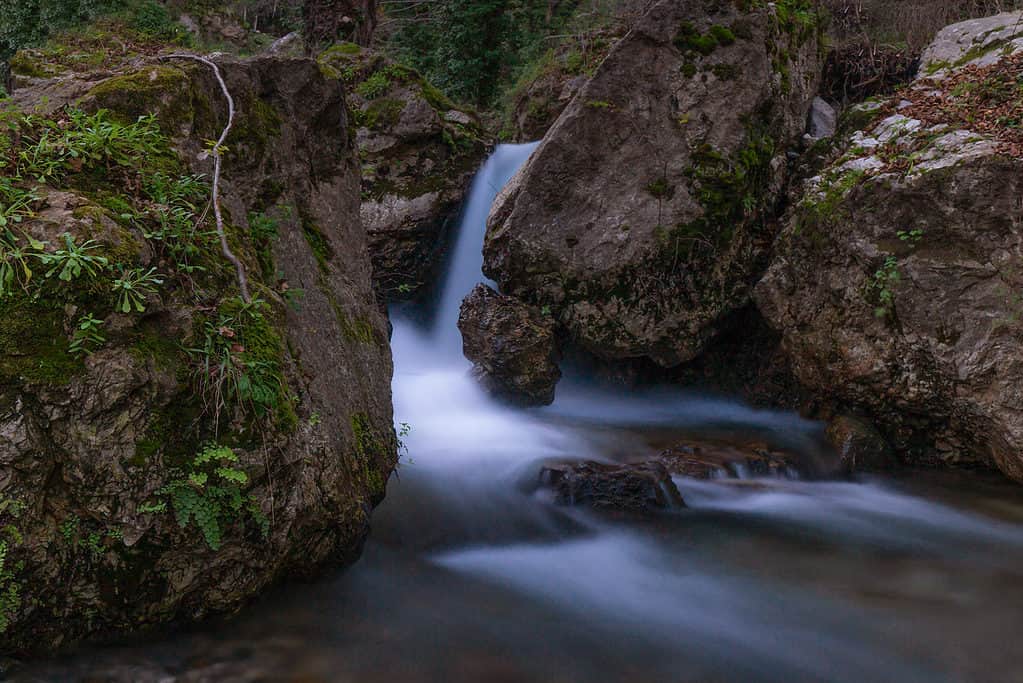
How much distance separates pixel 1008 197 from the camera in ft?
19.0

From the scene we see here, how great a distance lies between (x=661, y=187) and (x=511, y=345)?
2488 millimetres

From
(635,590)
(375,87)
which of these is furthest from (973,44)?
(375,87)

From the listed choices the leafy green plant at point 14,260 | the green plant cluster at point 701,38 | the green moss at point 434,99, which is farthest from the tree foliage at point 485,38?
the leafy green plant at point 14,260

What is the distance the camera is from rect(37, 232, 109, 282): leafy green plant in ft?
9.41

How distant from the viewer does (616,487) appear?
5.61 meters

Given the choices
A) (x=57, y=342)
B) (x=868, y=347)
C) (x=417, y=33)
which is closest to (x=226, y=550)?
(x=57, y=342)

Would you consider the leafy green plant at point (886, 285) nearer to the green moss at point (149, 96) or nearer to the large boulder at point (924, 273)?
the large boulder at point (924, 273)

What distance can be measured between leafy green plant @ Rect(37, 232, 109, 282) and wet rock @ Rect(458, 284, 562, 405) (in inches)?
212

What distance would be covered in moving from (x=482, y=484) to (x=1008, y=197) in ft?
16.5

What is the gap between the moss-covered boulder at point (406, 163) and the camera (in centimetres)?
1071

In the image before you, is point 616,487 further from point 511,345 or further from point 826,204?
point 826,204

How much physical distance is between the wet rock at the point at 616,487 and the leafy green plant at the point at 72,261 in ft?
12.6

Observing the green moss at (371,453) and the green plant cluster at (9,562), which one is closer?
the green plant cluster at (9,562)

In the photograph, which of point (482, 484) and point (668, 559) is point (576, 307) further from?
point (668, 559)
